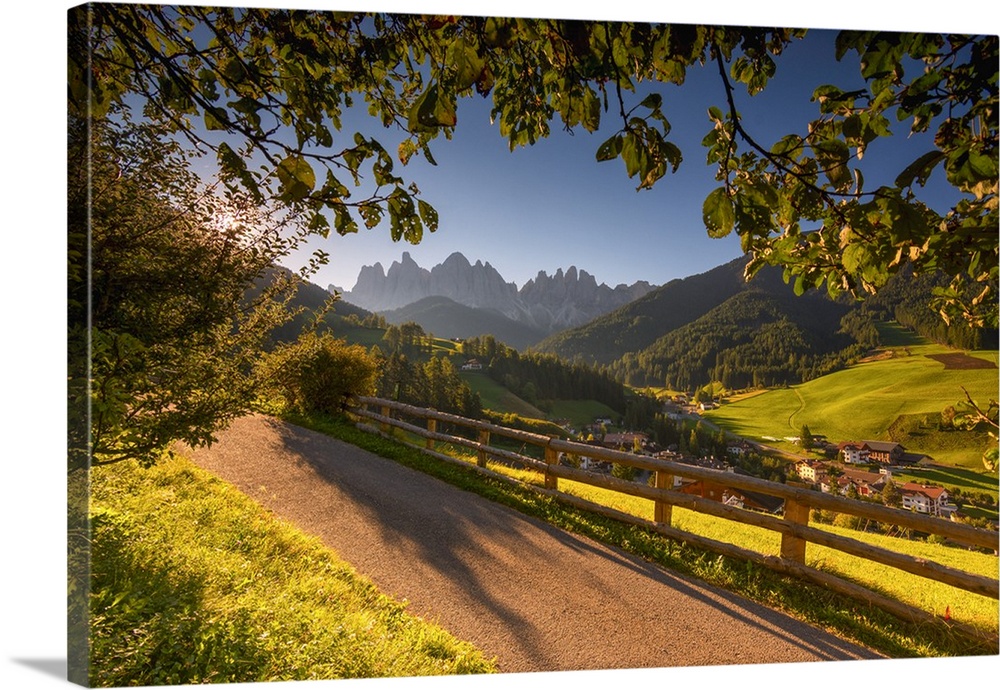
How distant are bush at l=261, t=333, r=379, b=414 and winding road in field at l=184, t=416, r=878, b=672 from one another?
26 cm

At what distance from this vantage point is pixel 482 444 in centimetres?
Answer: 421

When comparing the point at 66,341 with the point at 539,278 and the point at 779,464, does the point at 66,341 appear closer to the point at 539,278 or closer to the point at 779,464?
the point at 539,278

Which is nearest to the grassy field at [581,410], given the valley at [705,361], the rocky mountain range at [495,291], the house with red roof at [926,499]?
the valley at [705,361]

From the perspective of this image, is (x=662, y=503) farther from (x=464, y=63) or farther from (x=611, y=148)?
(x=464, y=63)

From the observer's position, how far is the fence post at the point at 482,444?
13.1ft

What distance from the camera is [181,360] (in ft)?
8.36

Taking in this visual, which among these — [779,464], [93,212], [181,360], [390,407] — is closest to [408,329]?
[390,407]

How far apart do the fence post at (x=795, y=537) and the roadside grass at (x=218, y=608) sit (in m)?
2.08

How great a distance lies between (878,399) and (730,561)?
4.75 feet

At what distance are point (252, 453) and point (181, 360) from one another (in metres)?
0.92

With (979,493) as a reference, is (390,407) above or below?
above

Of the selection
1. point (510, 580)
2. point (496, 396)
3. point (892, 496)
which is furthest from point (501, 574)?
point (892, 496)

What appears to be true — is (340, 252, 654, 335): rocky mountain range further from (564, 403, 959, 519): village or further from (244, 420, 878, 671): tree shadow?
(244, 420, 878, 671): tree shadow

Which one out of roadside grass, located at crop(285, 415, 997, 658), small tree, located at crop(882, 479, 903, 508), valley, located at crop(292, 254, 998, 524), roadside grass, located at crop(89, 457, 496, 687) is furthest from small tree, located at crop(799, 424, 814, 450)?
roadside grass, located at crop(89, 457, 496, 687)
